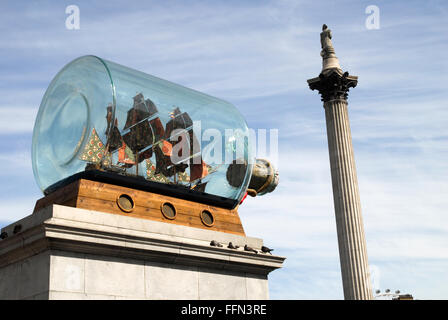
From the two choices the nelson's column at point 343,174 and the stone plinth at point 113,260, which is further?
the nelson's column at point 343,174

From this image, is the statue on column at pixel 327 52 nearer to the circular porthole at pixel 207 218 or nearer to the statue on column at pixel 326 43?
the statue on column at pixel 326 43

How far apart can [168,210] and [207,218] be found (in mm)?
788

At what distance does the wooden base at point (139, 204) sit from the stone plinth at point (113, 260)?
0.80 feet

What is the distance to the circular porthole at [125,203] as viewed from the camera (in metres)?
8.66

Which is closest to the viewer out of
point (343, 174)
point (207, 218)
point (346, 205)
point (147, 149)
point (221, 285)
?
point (221, 285)

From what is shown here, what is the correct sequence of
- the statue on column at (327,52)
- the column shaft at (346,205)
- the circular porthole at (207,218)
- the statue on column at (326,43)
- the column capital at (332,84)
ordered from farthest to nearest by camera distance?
the statue on column at (326,43)
the statue on column at (327,52)
the column capital at (332,84)
the column shaft at (346,205)
the circular porthole at (207,218)

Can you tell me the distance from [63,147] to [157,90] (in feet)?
5.89

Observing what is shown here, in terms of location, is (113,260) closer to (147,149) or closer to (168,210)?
(168,210)

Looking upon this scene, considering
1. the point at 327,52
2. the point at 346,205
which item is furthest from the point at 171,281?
the point at 327,52

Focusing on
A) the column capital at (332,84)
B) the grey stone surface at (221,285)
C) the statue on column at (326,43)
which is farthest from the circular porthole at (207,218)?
the statue on column at (326,43)

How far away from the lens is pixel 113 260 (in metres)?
8.15
